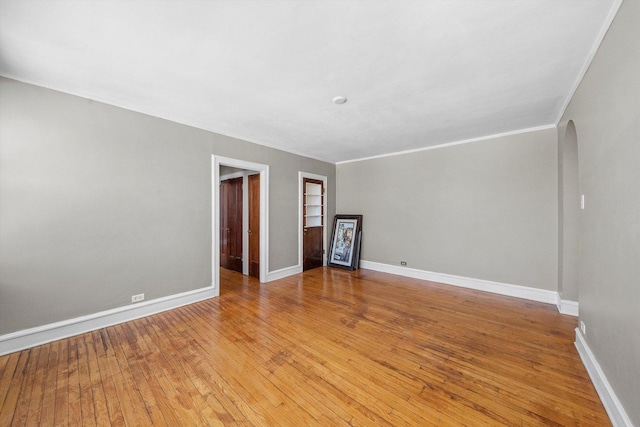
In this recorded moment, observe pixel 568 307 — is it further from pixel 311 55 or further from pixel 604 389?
pixel 311 55

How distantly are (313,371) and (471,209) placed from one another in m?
3.85

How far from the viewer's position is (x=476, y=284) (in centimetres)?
421

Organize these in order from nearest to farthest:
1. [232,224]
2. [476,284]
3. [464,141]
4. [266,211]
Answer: [476,284] < [464,141] < [266,211] < [232,224]

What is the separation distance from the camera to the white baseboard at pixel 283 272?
4.73 m

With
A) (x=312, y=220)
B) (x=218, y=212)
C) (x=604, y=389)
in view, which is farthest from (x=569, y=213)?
(x=218, y=212)

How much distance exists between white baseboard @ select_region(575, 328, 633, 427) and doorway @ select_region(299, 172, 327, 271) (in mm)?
4271

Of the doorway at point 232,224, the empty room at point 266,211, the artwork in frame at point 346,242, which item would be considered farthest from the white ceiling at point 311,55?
the artwork in frame at point 346,242

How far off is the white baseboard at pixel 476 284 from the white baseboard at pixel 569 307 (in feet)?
0.99

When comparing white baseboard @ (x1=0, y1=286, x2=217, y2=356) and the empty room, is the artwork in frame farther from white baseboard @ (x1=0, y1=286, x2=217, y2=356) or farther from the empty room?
white baseboard @ (x1=0, y1=286, x2=217, y2=356)

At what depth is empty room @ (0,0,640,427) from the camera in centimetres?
161

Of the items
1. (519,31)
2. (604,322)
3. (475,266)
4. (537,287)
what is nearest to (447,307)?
(475,266)

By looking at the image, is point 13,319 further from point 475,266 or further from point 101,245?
point 475,266

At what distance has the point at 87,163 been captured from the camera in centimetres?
273

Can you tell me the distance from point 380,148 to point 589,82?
3058 millimetres
